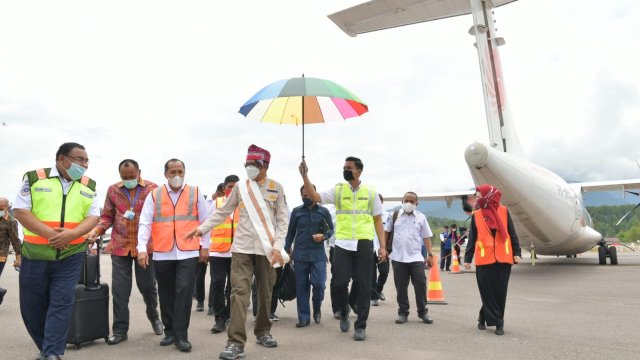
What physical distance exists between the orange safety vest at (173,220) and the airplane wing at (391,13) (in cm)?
1180

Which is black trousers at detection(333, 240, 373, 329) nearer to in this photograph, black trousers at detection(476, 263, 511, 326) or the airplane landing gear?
black trousers at detection(476, 263, 511, 326)

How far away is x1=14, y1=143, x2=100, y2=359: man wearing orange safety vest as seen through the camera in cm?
427

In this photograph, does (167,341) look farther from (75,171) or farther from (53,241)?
(75,171)

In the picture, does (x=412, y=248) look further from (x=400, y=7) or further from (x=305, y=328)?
(x=400, y=7)

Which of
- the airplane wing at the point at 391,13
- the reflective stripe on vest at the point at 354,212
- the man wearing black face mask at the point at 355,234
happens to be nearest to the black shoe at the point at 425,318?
the man wearing black face mask at the point at 355,234

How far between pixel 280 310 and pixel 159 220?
329 cm

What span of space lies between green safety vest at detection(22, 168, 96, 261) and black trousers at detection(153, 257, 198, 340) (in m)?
0.96

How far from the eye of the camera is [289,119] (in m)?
5.73

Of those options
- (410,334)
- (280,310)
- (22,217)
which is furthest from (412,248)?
(22,217)

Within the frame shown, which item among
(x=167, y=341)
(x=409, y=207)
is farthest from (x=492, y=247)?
(x=167, y=341)

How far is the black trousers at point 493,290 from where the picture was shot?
5.97 meters

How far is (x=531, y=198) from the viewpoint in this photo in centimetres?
1146

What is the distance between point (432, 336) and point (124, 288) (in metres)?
3.42

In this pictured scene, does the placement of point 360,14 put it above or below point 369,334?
above
